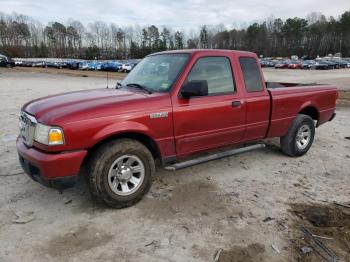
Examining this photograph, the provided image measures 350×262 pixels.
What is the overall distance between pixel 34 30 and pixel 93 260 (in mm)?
134650

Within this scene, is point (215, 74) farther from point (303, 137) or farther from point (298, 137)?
point (303, 137)

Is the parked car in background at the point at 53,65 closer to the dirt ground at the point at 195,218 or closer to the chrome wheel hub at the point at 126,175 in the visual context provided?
the dirt ground at the point at 195,218

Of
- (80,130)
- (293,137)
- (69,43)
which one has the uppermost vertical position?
(69,43)

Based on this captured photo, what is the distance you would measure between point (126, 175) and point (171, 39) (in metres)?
125

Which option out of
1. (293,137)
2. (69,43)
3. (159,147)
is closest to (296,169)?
(293,137)

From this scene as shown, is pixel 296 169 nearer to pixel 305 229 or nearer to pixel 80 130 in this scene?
pixel 305 229

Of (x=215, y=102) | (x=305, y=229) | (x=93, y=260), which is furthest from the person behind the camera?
(x=215, y=102)

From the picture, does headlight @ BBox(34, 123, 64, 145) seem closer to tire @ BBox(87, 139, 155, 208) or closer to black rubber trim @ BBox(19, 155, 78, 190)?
black rubber trim @ BBox(19, 155, 78, 190)

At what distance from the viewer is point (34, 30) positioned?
121500mm

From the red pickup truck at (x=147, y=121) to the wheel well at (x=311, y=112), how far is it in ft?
2.03

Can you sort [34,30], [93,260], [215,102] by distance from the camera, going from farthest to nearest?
[34,30]
[215,102]
[93,260]

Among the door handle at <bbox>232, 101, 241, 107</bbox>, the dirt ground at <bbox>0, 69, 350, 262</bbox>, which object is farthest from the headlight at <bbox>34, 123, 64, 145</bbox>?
the door handle at <bbox>232, 101, 241, 107</bbox>

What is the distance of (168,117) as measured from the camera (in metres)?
4.22

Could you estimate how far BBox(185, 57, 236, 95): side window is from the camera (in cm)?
458
